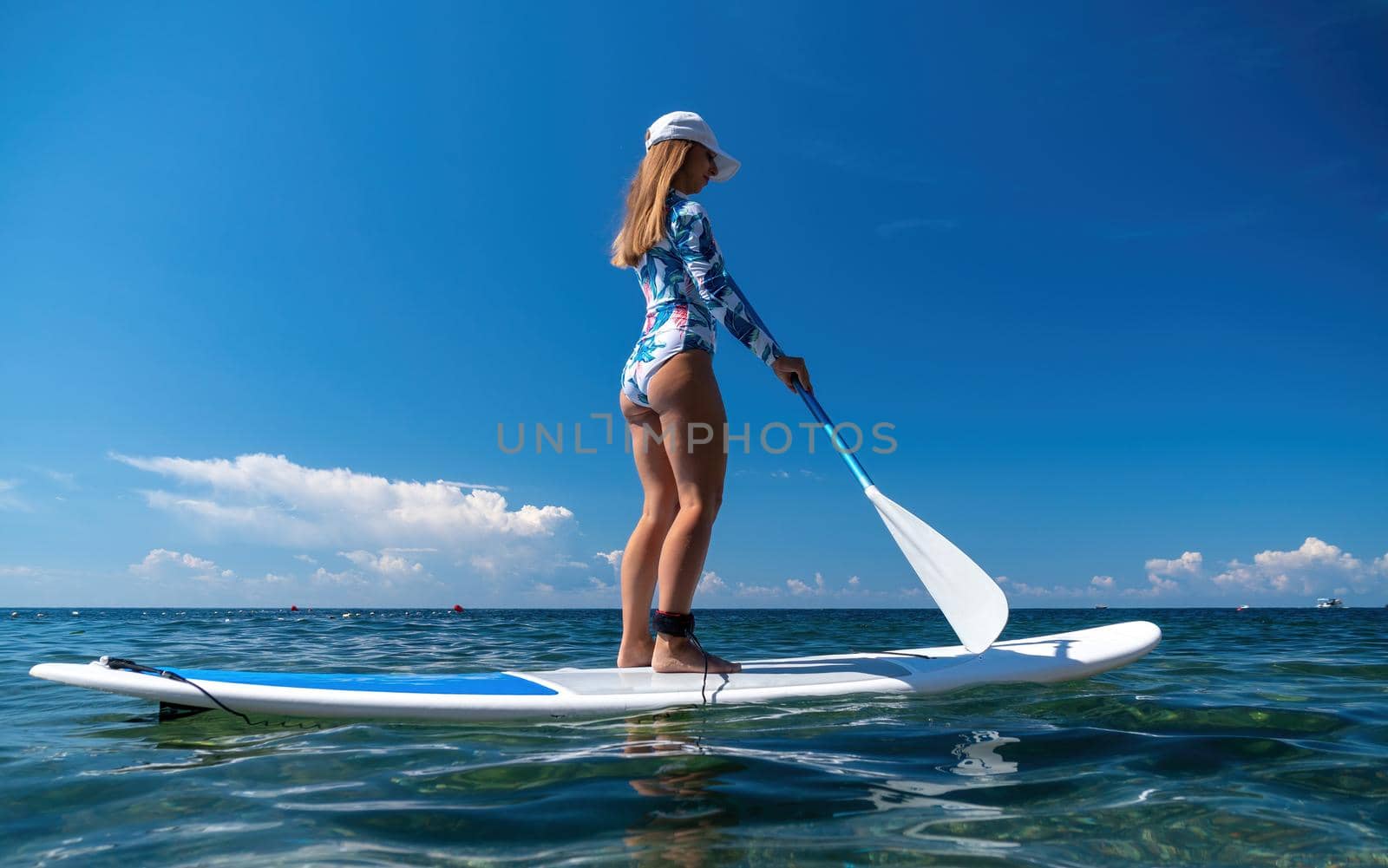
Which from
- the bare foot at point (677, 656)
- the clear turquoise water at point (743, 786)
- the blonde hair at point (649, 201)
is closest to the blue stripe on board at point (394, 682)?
the clear turquoise water at point (743, 786)

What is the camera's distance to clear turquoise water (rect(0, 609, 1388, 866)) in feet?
5.30

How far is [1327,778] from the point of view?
2.14 m

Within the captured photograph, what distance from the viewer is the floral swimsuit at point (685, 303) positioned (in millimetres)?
3320

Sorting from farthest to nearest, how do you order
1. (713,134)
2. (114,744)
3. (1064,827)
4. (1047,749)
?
1. (713,134)
2. (114,744)
3. (1047,749)
4. (1064,827)

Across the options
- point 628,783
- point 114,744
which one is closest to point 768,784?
point 628,783

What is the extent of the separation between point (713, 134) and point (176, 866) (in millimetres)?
3171

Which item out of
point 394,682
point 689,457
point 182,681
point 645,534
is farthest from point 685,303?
point 182,681

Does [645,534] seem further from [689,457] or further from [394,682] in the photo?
[394,682]

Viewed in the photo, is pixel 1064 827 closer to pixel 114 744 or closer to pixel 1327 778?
pixel 1327 778

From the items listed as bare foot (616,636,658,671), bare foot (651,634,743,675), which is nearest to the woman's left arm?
bare foot (651,634,743,675)

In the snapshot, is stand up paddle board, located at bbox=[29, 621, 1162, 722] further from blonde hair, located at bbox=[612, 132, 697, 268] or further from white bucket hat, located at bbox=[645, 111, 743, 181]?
white bucket hat, located at bbox=[645, 111, 743, 181]

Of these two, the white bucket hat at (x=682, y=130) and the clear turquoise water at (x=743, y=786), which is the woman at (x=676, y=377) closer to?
the white bucket hat at (x=682, y=130)

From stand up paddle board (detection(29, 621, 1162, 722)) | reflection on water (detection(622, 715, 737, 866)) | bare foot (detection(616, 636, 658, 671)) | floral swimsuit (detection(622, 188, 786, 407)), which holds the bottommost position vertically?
reflection on water (detection(622, 715, 737, 866))

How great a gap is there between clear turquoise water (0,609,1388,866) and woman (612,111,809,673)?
1.88 ft
